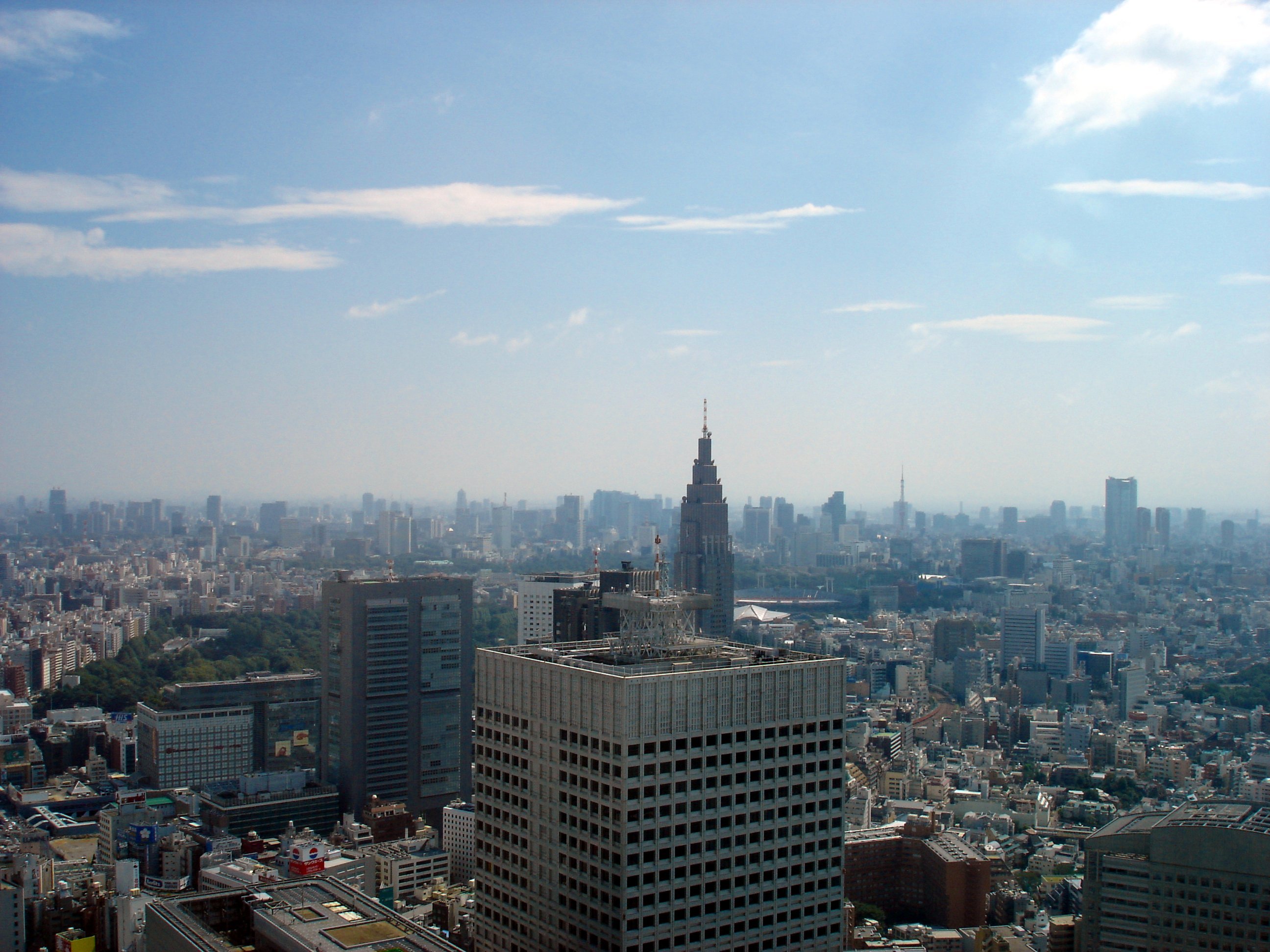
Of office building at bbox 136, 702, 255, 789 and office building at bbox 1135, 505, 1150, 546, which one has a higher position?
office building at bbox 1135, 505, 1150, 546

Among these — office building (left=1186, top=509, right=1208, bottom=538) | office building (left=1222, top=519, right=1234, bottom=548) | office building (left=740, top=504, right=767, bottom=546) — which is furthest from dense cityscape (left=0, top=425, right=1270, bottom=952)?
office building (left=740, top=504, right=767, bottom=546)

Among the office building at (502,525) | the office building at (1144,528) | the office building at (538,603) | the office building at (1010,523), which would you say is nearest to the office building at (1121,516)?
the office building at (1144,528)

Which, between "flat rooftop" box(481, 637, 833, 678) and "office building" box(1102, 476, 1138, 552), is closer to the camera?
"flat rooftop" box(481, 637, 833, 678)

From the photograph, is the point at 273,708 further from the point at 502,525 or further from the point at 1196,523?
the point at 502,525

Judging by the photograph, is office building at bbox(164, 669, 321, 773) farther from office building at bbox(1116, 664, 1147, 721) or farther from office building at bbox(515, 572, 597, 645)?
office building at bbox(1116, 664, 1147, 721)

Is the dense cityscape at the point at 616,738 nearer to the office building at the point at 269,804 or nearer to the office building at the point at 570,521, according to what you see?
the office building at the point at 269,804

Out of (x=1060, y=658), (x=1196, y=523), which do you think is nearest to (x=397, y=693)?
(x=1060, y=658)
